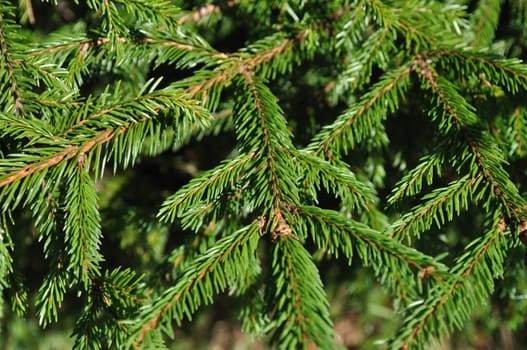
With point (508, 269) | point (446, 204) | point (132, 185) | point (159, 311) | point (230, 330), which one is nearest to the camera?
point (159, 311)

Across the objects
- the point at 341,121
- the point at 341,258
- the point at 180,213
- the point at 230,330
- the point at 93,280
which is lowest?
the point at 230,330

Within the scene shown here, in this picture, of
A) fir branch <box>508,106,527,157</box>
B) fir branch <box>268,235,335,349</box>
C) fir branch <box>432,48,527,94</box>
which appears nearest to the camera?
fir branch <box>268,235,335,349</box>

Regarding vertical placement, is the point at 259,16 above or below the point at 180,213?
above

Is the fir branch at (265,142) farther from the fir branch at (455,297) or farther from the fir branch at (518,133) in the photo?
the fir branch at (518,133)

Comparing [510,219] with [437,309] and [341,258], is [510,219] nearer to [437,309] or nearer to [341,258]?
[437,309]

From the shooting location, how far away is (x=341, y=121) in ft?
3.43

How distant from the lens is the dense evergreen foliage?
78 centimetres

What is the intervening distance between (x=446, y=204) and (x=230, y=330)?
2.38 meters

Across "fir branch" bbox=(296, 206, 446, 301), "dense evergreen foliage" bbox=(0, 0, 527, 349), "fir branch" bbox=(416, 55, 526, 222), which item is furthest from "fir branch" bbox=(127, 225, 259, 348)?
"fir branch" bbox=(416, 55, 526, 222)

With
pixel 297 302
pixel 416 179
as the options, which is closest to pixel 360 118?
pixel 416 179

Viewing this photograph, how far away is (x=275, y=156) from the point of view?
859mm

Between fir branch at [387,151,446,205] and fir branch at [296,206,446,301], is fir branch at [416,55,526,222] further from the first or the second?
fir branch at [296,206,446,301]

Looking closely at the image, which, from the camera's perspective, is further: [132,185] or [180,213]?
[132,185]

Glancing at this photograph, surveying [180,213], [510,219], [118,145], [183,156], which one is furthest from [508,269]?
[183,156]
